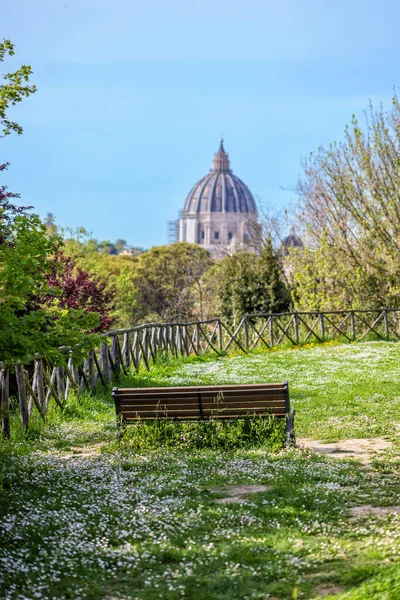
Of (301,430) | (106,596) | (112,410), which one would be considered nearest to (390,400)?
(301,430)

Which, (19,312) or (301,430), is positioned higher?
(19,312)

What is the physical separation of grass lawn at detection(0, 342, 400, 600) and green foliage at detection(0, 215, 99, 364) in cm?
136

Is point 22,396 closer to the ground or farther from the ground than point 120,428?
farther from the ground

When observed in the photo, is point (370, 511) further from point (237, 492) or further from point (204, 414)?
point (204, 414)

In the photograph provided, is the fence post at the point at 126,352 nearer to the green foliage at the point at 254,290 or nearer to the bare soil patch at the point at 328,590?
the bare soil patch at the point at 328,590

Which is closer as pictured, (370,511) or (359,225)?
(370,511)

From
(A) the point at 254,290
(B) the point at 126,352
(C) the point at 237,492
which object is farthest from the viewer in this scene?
(A) the point at 254,290

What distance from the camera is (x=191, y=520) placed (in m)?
7.15

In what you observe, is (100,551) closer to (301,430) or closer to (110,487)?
(110,487)

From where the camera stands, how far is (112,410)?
1355cm

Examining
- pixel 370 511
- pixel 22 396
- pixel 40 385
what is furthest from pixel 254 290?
pixel 370 511

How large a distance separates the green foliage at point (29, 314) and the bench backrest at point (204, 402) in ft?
4.98

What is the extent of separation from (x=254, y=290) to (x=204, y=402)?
Result: 22.9 m

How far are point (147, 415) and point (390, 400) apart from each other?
4.95 meters
